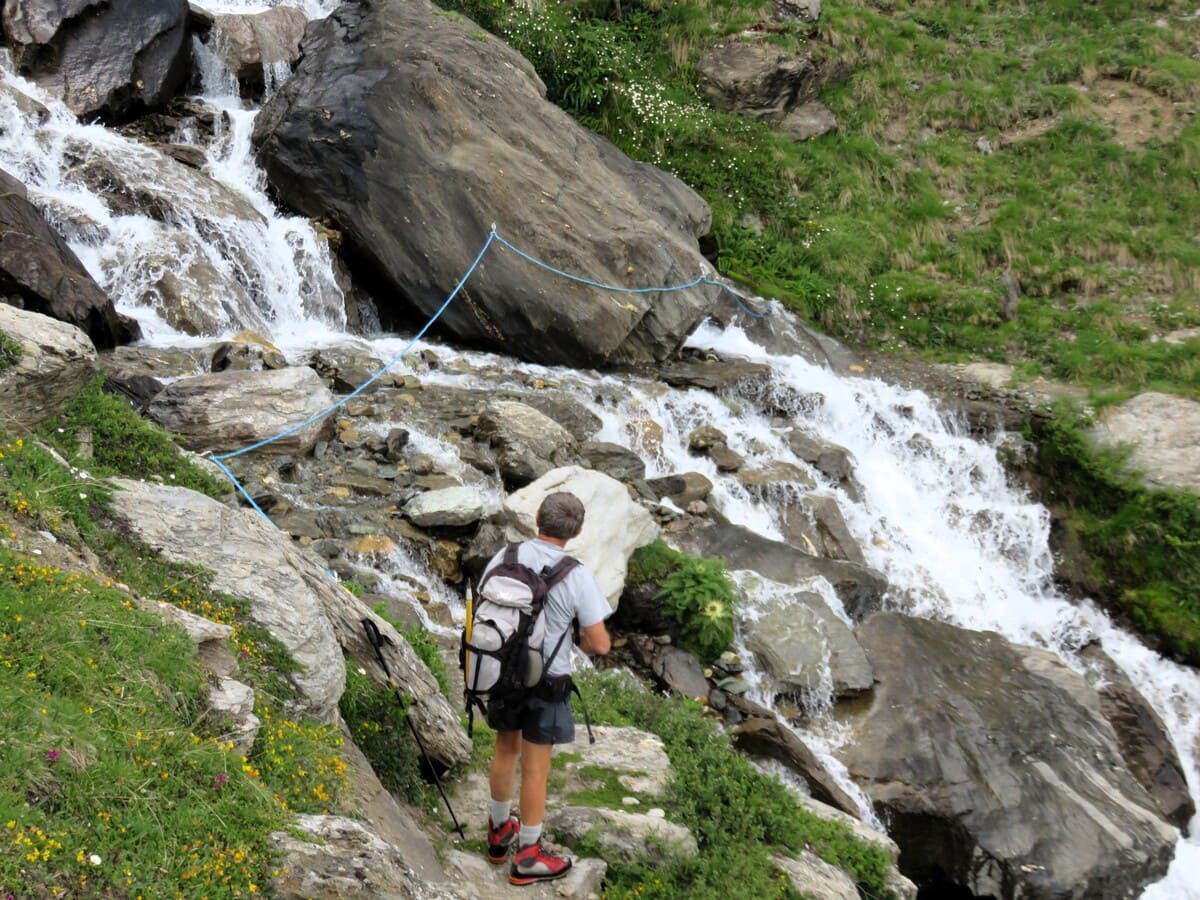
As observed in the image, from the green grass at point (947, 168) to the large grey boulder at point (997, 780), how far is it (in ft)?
26.6

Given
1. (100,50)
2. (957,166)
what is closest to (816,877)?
(100,50)

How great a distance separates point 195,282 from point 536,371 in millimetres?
4673

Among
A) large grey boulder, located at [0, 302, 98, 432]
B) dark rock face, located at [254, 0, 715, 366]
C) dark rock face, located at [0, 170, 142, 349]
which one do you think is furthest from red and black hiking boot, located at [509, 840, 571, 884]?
dark rock face, located at [254, 0, 715, 366]

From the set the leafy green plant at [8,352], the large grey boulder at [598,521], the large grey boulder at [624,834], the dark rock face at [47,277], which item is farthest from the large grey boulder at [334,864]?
the dark rock face at [47,277]

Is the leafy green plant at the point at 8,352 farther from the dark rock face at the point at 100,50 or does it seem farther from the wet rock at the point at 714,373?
the dark rock face at the point at 100,50

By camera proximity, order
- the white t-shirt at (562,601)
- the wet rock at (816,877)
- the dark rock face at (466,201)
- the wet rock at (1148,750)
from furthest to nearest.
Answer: the dark rock face at (466,201) → the wet rock at (1148,750) → the wet rock at (816,877) → the white t-shirt at (562,601)

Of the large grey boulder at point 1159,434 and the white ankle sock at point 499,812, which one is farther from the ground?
the large grey boulder at point 1159,434

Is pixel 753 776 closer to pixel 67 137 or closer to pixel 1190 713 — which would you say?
pixel 1190 713

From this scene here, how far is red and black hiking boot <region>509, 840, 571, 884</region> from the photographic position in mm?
4469

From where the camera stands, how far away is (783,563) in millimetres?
10336

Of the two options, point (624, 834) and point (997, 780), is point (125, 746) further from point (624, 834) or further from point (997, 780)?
point (997, 780)

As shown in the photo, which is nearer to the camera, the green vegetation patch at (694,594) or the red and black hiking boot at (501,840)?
the red and black hiking boot at (501,840)

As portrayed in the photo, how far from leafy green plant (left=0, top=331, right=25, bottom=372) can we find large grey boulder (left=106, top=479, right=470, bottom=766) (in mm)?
1152

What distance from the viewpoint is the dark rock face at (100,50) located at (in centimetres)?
1449
